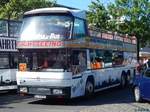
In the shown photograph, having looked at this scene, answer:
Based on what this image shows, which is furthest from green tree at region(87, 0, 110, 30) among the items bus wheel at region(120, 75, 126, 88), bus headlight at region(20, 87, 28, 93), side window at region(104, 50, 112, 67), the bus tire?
bus headlight at region(20, 87, 28, 93)

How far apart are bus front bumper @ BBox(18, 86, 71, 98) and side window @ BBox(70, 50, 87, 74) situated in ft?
2.96

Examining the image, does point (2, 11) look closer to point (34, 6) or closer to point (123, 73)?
point (34, 6)

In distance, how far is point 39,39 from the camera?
18.6 meters

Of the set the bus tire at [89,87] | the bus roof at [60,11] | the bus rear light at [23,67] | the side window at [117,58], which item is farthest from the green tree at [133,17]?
the bus rear light at [23,67]

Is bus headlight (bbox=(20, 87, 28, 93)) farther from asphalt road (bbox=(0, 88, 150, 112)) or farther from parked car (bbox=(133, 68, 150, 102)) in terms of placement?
parked car (bbox=(133, 68, 150, 102))

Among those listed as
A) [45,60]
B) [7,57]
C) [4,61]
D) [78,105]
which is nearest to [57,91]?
[78,105]

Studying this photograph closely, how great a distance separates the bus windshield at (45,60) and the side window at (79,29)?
1044mm

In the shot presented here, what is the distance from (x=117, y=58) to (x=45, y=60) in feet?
26.0

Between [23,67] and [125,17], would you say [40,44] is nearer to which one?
[23,67]

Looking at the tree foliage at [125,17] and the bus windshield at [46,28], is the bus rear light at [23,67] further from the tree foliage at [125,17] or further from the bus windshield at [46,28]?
the tree foliage at [125,17]

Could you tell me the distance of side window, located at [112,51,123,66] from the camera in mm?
24791

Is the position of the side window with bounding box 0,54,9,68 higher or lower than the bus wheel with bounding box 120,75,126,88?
higher

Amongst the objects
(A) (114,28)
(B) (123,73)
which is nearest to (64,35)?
(B) (123,73)

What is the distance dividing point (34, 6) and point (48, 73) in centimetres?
2282
